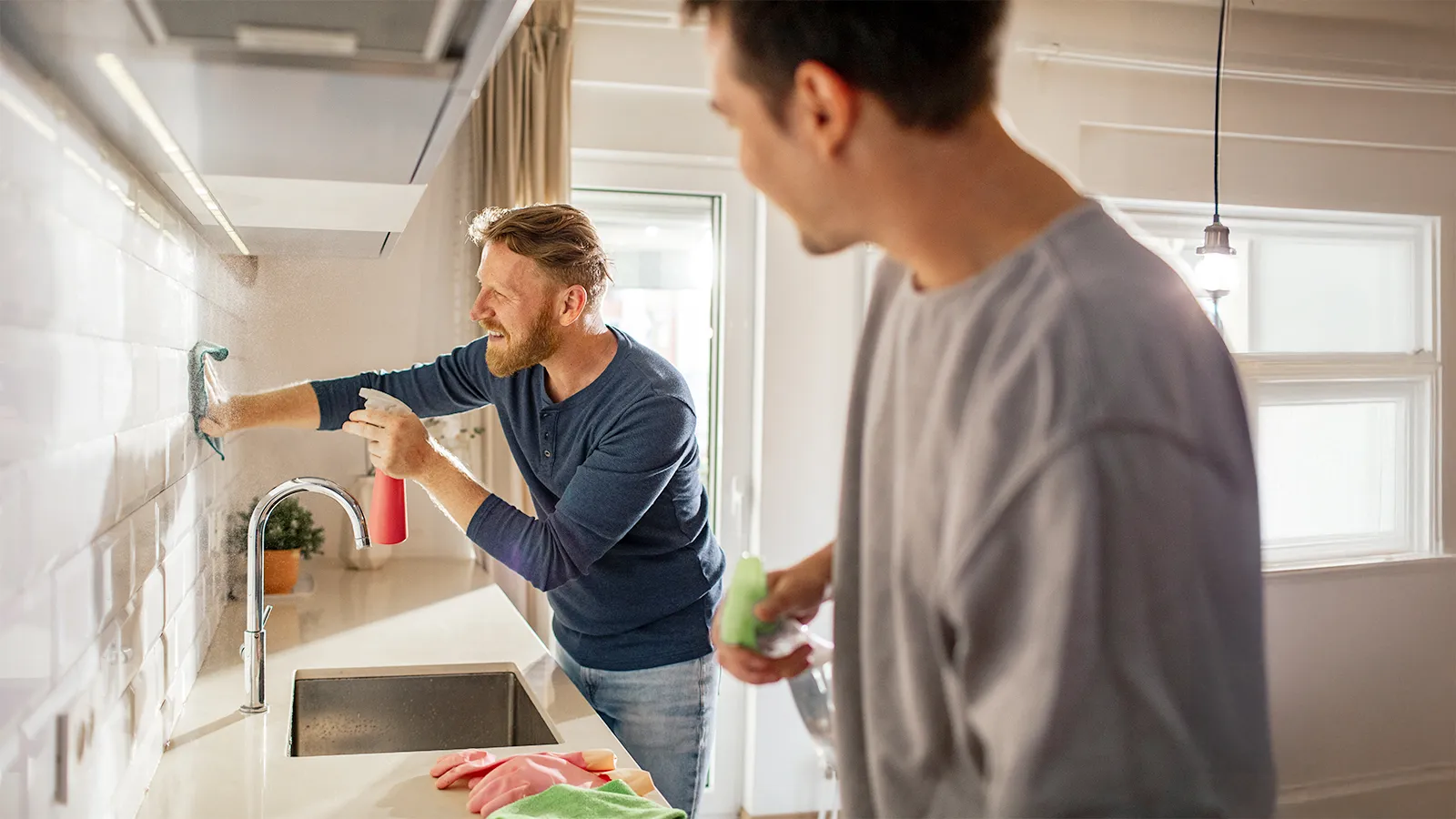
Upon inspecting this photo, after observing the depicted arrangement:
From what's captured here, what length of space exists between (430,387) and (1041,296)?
1291 mm

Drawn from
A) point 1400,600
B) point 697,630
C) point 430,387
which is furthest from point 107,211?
point 1400,600

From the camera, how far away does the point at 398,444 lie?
1289 millimetres

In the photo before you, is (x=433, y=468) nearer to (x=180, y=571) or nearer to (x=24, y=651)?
(x=180, y=571)

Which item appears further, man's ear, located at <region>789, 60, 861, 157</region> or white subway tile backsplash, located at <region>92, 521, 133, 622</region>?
white subway tile backsplash, located at <region>92, 521, 133, 622</region>

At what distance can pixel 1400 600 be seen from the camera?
2.94 ft

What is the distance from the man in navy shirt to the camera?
1.36 metres

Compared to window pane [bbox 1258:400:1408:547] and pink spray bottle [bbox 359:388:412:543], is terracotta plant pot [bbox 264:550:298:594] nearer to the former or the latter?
pink spray bottle [bbox 359:388:412:543]

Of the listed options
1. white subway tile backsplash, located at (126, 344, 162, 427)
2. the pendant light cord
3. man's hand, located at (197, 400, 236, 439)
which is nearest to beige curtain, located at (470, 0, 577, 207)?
man's hand, located at (197, 400, 236, 439)

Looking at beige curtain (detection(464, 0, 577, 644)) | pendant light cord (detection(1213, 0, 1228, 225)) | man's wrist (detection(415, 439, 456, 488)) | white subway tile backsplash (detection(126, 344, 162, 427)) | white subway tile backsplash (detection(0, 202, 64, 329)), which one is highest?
beige curtain (detection(464, 0, 577, 644))

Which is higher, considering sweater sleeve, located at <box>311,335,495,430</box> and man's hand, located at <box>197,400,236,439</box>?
sweater sleeve, located at <box>311,335,495,430</box>

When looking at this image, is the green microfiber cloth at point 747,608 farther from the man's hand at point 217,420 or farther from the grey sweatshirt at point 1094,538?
the man's hand at point 217,420

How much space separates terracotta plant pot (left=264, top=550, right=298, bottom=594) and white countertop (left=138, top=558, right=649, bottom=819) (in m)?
0.02

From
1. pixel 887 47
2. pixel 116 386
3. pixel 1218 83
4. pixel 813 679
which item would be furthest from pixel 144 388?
pixel 1218 83

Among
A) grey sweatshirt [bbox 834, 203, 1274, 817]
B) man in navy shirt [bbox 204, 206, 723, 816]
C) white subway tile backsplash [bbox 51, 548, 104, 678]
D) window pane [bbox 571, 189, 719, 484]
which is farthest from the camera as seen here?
window pane [bbox 571, 189, 719, 484]
